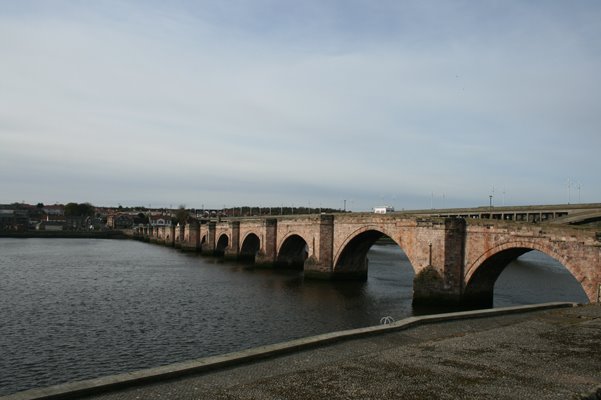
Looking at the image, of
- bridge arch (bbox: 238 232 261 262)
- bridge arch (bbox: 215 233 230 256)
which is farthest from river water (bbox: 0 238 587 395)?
bridge arch (bbox: 215 233 230 256)

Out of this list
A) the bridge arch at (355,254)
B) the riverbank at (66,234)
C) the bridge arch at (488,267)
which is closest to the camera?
the bridge arch at (488,267)

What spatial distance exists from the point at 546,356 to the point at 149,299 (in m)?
25.3

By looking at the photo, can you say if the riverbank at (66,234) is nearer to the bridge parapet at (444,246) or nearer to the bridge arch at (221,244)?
the bridge arch at (221,244)

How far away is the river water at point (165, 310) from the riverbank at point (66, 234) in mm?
99929

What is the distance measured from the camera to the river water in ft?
58.5

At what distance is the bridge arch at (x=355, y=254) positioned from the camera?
3884cm

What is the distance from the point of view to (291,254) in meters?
53.4

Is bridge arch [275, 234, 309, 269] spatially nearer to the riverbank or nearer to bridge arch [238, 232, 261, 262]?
bridge arch [238, 232, 261, 262]

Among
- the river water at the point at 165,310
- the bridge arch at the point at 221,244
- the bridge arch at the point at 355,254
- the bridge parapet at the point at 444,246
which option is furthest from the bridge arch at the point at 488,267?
the bridge arch at the point at 221,244

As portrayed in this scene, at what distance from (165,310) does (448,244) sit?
54.2ft

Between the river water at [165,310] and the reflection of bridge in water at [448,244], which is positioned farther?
the reflection of bridge in water at [448,244]

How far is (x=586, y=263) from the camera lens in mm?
21281

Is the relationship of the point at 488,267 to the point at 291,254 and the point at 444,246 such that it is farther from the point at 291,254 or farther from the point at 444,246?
the point at 291,254

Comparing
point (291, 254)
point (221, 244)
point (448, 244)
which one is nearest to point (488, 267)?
point (448, 244)
